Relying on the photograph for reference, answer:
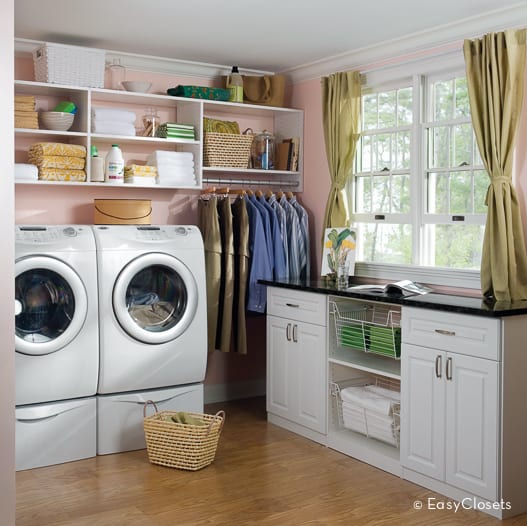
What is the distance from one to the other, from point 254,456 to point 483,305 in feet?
5.04

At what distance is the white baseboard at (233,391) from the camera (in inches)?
212

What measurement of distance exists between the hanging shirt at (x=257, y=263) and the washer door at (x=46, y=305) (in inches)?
51.0

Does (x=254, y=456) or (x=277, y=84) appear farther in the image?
(x=277, y=84)

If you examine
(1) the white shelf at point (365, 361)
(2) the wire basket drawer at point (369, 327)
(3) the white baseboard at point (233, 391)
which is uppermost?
(2) the wire basket drawer at point (369, 327)

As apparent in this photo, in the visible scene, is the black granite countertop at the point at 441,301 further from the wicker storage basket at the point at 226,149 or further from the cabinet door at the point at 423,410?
the wicker storage basket at the point at 226,149

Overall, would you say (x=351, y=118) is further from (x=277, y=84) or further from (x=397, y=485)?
(x=397, y=485)

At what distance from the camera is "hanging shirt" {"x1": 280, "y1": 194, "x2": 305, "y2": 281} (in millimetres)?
5168

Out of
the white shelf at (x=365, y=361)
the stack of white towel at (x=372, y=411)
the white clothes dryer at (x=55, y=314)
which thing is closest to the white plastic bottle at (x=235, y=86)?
the white clothes dryer at (x=55, y=314)

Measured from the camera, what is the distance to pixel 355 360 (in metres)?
4.27

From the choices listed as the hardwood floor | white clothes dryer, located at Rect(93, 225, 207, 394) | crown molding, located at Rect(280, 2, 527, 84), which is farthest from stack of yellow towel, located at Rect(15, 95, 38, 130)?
the hardwood floor

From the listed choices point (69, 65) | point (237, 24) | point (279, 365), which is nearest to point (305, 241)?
point (279, 365)

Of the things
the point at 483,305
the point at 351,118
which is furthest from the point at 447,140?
the point at 483,305

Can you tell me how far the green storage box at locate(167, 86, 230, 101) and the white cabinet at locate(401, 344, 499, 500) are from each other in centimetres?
221

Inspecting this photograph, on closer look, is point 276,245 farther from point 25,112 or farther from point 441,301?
point 25,112
